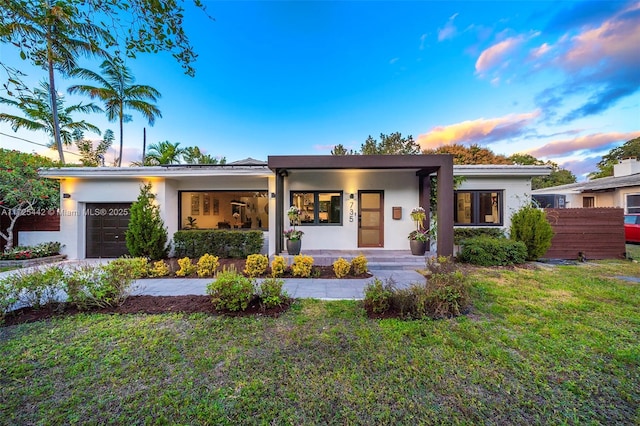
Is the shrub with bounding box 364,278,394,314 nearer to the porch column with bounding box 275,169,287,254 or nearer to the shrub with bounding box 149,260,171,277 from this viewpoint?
the porch column with bounding box 275,169,287,254

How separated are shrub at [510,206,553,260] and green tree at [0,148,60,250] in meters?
15.5

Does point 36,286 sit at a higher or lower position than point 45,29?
lower

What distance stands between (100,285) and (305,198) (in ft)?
19.8

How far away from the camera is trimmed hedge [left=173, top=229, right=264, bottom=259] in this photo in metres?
8.25

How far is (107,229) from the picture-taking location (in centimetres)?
873

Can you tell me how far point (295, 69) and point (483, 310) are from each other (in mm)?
10496

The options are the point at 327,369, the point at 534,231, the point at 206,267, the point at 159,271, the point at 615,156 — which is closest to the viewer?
the point at 327,369

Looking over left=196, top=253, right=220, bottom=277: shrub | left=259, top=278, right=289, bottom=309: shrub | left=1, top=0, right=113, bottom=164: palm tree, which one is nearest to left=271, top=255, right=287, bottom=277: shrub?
left=196, top=253, right=220, bottom=277: shrub

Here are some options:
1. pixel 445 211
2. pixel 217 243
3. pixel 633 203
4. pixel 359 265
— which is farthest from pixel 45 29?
pixel 633 203

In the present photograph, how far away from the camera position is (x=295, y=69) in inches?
402

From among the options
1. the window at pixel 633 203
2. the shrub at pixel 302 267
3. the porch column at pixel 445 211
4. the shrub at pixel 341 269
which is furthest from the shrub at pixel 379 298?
the window at pixel 633 203

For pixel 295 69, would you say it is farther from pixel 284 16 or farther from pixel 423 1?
pixel 423 1

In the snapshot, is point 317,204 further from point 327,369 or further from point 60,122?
point 60,122

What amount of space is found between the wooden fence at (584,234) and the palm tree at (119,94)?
22.3 metres
